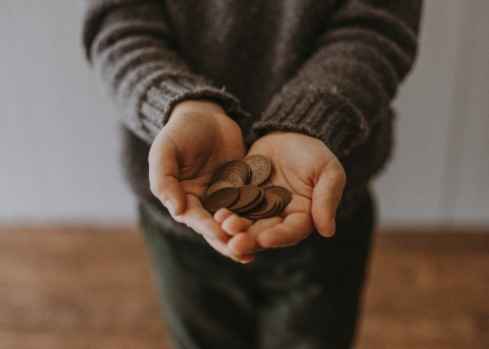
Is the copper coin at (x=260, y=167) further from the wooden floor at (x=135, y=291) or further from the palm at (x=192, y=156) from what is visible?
the wooden floor at (x=135, y=291)

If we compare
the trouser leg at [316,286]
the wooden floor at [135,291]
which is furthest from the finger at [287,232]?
the wooden floor at [135,291]

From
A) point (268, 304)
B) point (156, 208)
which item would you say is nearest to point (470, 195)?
point (268, 304)

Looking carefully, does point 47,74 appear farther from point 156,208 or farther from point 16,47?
point 156,208

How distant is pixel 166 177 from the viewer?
55cm

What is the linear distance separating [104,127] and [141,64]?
1.06 meters

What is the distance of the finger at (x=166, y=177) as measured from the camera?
539mm

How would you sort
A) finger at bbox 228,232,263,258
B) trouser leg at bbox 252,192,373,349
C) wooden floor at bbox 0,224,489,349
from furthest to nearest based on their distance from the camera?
wooden floor at bbox 0,224,489,349 < trouser leg at bbox 252,192,373,349 < finger at bbox 228,232,263,258

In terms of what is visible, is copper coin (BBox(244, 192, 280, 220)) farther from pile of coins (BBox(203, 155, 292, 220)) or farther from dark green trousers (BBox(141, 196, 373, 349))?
dark green trousers (BBox(141, 196, 373, 349))

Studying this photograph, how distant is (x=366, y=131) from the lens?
68 centimetres

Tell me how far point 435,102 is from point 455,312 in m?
0.66

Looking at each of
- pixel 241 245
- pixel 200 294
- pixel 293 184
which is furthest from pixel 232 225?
pixel 200 294

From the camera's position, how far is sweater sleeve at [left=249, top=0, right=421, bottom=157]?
0.66m

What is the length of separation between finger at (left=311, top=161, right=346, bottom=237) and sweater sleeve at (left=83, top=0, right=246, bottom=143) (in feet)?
0.65

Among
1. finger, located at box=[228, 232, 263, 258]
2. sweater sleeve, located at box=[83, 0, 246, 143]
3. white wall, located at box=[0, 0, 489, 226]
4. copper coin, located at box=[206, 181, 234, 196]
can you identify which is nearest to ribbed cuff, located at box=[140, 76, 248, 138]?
sweater sleeve, located at box=[83, 0, 246, 143]
